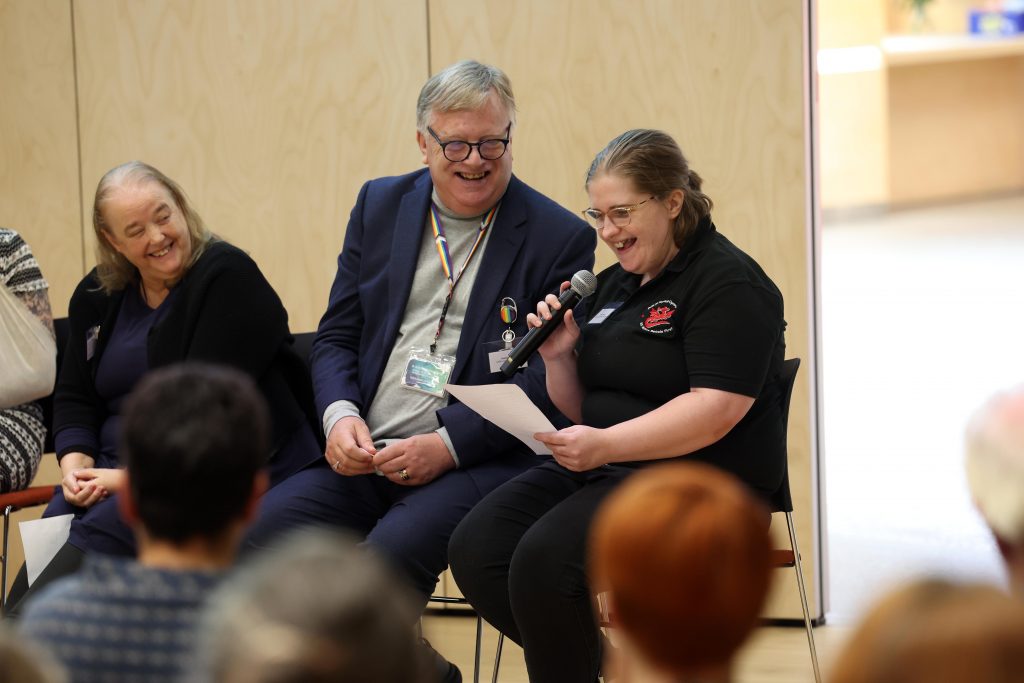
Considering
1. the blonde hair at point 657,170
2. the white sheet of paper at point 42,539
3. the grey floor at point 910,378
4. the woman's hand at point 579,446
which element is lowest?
the grey floor at point 910,378

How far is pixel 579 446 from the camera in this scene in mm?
2596

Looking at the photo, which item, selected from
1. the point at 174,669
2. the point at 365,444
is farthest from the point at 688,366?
the point at 174,669

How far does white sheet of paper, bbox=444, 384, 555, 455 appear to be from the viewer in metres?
2.59

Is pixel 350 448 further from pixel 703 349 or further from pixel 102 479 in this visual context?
pixel 703 349

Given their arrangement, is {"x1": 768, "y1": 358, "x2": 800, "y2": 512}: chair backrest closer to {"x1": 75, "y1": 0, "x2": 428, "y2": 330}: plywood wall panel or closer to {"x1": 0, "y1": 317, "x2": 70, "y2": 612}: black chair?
{"x1": 75, "y1": 0, "x2": 428, "y2": 330}: plywood wall panel

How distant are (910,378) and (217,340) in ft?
15.8

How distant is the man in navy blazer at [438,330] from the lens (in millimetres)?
2930

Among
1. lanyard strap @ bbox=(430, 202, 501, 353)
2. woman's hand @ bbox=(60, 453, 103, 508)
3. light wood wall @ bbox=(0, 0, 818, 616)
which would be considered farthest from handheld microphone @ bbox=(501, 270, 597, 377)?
light wood wall @ bbox=(0, 0, 818, 616)

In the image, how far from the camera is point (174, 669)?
1.38m

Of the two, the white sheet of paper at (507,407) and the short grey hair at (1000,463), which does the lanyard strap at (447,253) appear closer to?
the white sheet of paper at (507,407)

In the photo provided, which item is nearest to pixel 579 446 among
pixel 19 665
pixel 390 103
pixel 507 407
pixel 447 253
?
pixel 507 407

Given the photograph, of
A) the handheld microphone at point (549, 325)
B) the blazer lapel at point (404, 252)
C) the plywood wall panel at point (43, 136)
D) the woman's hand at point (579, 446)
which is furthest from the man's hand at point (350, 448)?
the plywood wall panel at point (43, 136)

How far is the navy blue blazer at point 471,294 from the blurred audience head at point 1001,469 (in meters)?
1.58

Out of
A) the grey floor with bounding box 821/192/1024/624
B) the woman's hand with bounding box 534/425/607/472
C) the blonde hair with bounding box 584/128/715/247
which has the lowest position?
the grey floor with bounding box 821/192/1024/624
